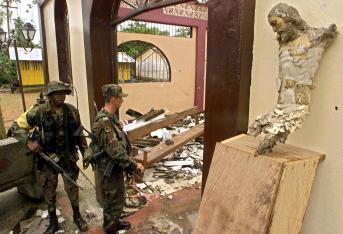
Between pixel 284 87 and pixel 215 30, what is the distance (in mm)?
642

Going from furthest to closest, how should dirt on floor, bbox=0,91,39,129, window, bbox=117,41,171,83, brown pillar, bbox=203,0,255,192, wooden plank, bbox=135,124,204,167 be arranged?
1. dirt on floor, bbox=0,91,39,129
2. window, bbox=117,41,171,83
3. wooden plank, bbox=135,124,204,167
4. brown pillar, bbox=203,0,255,192

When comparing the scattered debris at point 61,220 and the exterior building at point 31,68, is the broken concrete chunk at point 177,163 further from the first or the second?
the exterior building at point 31,68

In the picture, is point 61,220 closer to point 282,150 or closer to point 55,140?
point 55,140

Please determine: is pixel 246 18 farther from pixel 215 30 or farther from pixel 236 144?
pixel 236 144

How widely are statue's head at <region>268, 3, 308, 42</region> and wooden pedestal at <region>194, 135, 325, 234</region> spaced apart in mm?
502

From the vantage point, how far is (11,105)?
1302cm

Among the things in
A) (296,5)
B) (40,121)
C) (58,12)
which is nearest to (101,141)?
(40,121)

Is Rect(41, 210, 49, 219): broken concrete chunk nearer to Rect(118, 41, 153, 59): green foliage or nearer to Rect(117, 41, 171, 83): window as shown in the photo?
Rect(117, 41, 171, 83): window

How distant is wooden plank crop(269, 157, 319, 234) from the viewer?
104 centimetres

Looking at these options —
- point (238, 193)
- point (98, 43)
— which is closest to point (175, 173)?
point (98, 43)

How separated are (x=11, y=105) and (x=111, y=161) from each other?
12.6 m

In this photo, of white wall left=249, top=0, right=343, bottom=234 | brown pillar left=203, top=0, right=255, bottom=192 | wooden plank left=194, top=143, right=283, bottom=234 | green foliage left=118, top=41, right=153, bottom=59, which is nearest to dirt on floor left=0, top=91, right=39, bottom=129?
green foliage left=118, top=41, right=153, bottom=59

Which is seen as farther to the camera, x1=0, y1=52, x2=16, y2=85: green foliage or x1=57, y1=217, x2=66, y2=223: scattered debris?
x1=0, y1=52, x2=16, y2=85: green foliage

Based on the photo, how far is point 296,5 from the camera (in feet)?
3.96
